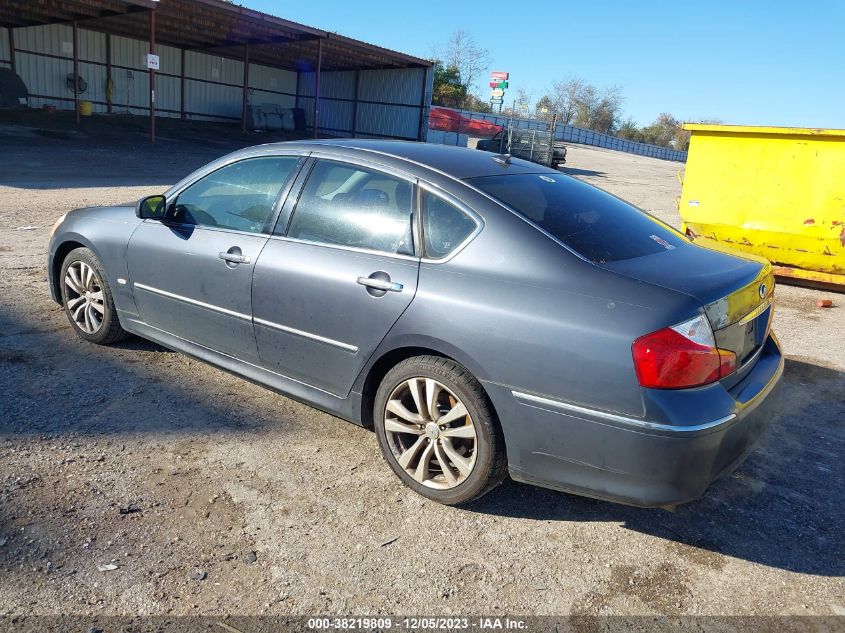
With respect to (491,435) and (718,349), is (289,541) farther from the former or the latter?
(718,349)

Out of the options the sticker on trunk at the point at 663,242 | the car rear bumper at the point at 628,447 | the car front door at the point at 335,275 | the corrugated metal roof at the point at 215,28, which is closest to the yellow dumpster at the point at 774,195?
the sticker on trunk at the point at 663,242

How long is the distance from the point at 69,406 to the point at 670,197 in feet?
67.6

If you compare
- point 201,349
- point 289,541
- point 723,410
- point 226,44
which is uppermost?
point 226,44

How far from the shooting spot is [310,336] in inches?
130

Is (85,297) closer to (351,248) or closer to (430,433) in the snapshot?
(351,248)

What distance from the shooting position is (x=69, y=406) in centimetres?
369

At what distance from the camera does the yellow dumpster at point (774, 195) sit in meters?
7.40

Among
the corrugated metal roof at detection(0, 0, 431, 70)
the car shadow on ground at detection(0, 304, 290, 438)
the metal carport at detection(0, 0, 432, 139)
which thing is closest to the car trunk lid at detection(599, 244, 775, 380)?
the car shadow on ground at detection(0, 304, 290, 438)

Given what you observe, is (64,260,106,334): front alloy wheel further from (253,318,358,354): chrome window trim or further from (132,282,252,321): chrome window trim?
(253,318,358,354): chrome window trim

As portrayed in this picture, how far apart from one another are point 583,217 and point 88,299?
137 inches

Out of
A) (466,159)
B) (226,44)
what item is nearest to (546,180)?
(466,159)

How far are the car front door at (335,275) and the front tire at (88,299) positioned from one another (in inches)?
61.8

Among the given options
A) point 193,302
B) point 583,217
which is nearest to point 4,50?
Answer: point 193,302

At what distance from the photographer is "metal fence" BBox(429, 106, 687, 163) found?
46.7 meters
